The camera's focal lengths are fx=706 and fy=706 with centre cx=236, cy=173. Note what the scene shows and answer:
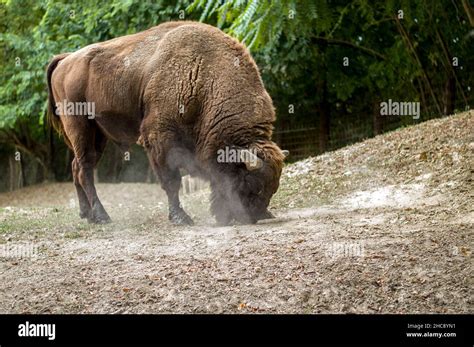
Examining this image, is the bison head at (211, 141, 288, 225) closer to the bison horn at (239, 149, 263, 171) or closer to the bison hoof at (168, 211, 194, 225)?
the bison horn at (239, 149, 263, 171)

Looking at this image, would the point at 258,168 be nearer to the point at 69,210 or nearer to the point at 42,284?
the point at 42,284

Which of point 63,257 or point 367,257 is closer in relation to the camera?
point 367,257

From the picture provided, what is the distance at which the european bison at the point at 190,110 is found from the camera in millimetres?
8250

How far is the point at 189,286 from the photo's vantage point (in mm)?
5281

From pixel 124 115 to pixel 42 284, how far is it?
4201 millimetres

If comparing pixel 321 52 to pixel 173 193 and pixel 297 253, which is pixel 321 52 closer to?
pixel 173 193

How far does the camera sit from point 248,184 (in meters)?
8.11

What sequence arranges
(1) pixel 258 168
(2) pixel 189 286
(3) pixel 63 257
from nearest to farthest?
(2) pixel 189 286
(3) pixel 63 257
(1) pixel 258 168

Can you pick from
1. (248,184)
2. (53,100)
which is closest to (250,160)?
(248,184)

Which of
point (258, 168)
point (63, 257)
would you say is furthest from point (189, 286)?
point (258, 168)

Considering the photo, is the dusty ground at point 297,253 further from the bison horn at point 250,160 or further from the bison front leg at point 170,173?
the bison horn at point 250,160

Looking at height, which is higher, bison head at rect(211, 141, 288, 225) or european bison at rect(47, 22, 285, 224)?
european bison at rect(47, 22, 285, 224)

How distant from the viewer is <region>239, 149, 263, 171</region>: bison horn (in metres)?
7.89

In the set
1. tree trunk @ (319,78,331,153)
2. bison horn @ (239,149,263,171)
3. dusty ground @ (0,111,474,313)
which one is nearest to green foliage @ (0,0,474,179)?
tree trunk @ (319,78,331,153)
